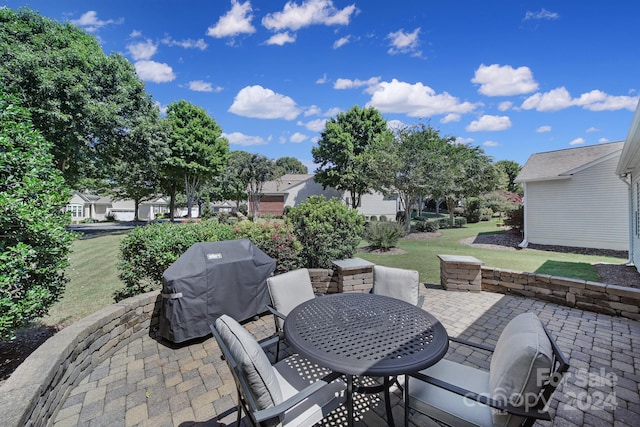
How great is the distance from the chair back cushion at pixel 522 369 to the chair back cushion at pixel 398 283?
1410 millimetres

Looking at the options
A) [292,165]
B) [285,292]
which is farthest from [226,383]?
[292,165]

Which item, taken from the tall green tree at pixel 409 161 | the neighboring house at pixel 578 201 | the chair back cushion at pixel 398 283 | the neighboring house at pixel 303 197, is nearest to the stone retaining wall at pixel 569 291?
the chair back cushion at pixel 398 283

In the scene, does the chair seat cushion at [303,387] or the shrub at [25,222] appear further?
the shrub at [25,222]

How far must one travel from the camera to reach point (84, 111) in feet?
38.4

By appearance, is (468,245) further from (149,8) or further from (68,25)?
(68,25)

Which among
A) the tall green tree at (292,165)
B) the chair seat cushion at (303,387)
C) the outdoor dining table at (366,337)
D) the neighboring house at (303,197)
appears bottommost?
the chair seat cushion at (303,387)

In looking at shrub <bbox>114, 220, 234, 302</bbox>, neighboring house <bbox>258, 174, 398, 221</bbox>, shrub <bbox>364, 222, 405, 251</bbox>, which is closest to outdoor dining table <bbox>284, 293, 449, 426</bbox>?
shrub <bbox>114, 220, 234, 302</bbox>

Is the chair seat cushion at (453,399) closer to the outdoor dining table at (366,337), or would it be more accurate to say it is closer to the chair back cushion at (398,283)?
the outdoor dining table at (366,337)

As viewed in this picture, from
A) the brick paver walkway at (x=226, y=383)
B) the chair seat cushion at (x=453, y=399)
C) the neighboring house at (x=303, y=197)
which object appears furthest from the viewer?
the neighboring house at (x=303, y=197)

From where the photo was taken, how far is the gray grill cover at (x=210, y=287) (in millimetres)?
3145

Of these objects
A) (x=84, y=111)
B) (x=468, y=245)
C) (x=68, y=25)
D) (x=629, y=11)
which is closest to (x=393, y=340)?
(x=629, y=11)

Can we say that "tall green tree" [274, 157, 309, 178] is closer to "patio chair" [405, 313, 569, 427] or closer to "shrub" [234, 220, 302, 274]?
"shrub" [234, 220, 302, 274]

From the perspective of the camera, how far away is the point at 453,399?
180 centimetres

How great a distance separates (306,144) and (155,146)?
42.0 feet
